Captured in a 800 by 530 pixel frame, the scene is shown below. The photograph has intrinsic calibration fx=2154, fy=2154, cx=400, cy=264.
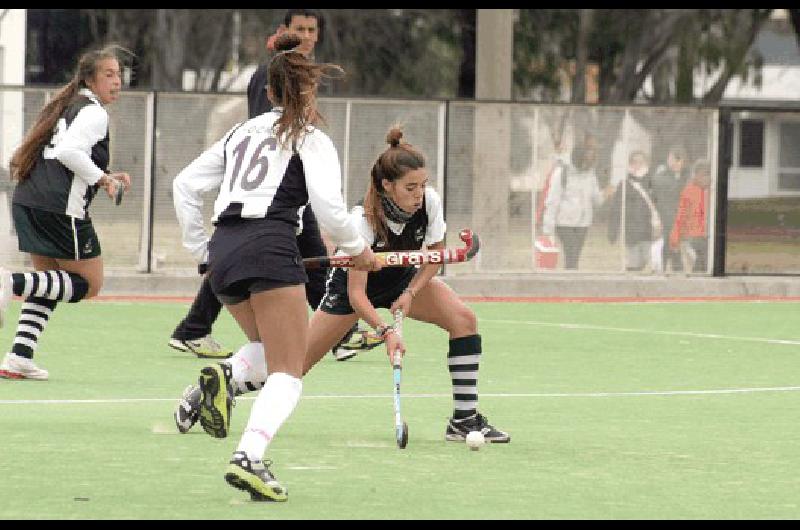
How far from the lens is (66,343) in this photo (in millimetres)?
15719

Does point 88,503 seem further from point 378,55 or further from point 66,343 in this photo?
point 378,55

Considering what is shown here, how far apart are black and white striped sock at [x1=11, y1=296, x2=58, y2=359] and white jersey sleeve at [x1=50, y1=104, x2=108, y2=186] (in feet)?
2.65

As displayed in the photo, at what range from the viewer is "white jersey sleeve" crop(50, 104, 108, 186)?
1289 centimetres

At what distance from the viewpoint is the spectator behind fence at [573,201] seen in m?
22.8

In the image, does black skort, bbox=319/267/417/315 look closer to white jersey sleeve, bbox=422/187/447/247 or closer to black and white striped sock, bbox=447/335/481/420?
white jersey sleeve, bbox=422/187/447/247

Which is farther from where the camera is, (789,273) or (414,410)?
(789,273)

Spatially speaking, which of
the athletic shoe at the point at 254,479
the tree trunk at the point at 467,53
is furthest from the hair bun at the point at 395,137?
the tree trunk at the point at 467,53

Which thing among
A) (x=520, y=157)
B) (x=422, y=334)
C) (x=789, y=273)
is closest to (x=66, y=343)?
(x=422, y=334)

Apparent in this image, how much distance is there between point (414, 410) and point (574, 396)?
1.32 metres

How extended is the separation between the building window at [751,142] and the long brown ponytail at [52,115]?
12.7 m

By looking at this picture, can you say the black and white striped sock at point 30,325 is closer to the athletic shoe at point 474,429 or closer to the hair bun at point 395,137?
the athletic shoe at point 474,429

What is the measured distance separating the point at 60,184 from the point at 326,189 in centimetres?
496

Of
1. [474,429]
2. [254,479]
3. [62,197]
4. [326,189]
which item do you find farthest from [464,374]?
[62,197]

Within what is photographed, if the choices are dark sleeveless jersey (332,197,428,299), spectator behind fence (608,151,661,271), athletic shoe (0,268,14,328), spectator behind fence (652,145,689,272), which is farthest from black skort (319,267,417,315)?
spectator behind fence (652,145,689,272)
